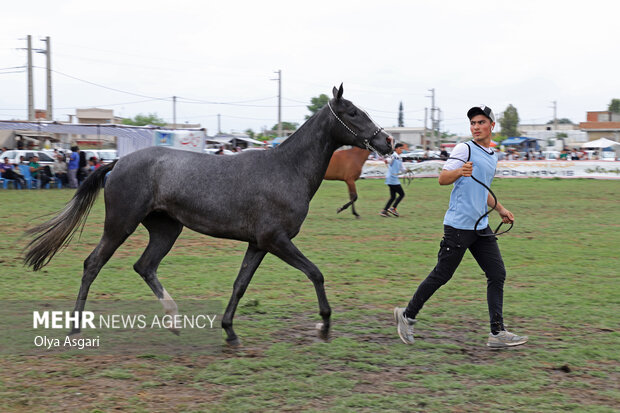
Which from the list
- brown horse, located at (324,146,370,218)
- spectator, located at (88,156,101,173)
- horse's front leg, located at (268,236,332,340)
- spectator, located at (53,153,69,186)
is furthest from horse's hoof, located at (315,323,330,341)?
spectator, located at (88,156,101,173)

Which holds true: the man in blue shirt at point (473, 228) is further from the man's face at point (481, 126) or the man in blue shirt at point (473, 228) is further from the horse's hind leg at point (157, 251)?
the horse's hind leg at point (157, 251)

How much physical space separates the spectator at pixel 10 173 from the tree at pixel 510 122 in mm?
93502

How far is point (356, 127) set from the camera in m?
5.42

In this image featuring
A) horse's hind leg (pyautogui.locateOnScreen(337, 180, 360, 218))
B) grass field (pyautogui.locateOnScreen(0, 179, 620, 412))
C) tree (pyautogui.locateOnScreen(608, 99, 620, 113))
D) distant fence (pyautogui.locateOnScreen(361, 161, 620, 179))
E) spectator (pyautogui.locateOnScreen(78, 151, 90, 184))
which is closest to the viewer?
grass field (pyautogui.locateOnScreen(0, 179, 620, 412))

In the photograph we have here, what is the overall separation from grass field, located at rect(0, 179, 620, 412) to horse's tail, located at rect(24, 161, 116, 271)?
3.72ft

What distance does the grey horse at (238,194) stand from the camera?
516 centimetres

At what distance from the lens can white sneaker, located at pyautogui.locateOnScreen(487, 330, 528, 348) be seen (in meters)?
5.11

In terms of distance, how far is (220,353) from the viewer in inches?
195

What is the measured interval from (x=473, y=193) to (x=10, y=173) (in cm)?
2243

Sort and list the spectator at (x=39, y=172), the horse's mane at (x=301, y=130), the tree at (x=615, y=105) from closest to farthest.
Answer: the horse's mane at (x=301, y=130), the spectator at (x=39, y=172), the tree at (x=615, y=105)

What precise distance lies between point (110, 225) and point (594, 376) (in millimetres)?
4085

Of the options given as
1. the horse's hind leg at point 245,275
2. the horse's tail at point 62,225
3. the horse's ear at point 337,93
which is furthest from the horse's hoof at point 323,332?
the horse's tail at point 62,225

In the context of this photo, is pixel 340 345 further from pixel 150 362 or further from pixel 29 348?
pixel 29 348

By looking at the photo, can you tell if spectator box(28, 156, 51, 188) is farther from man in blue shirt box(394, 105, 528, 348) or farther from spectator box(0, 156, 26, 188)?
man in blue shirt box(394, 105, 528, 348)
